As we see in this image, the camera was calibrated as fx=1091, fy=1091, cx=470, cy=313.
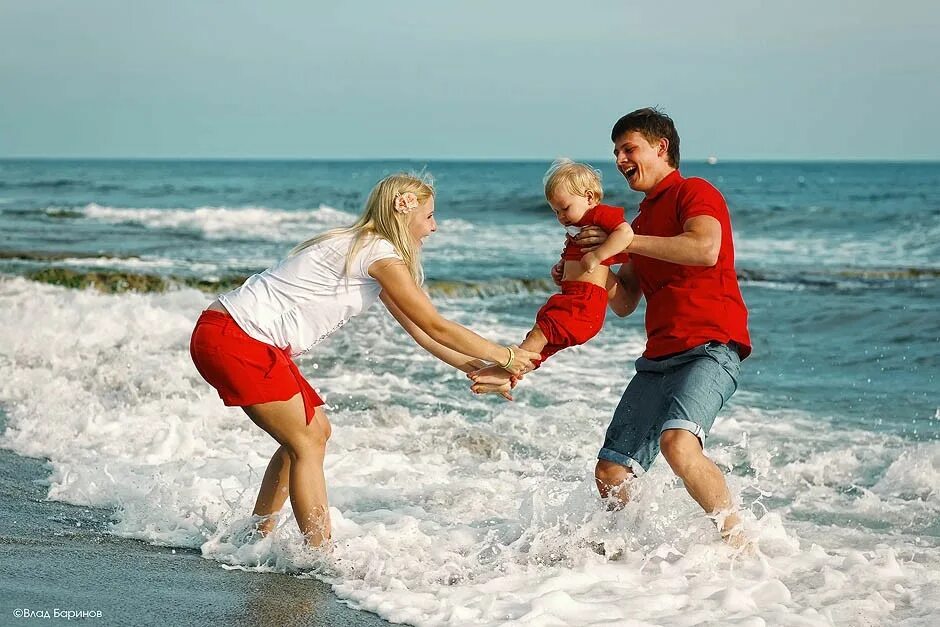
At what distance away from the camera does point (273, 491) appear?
A: 5207 millimetres

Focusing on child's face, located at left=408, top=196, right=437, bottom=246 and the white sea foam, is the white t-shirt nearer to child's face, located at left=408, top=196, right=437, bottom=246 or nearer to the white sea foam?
child's face, located at left=408, top=196, right=437, bottom=246

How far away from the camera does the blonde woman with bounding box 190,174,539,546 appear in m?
4.75

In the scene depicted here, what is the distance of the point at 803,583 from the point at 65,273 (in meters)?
15.0

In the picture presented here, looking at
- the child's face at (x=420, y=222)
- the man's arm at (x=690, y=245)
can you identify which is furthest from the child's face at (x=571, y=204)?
the child's face at (x=420, y=222)

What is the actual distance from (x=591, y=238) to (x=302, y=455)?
1.62m

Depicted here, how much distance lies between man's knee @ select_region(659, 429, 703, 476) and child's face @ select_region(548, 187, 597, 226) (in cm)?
107

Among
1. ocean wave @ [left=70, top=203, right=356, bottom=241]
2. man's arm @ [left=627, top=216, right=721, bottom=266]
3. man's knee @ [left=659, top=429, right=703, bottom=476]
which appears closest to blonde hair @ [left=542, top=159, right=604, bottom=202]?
man's arm @ [left=627, top=216, right=721, bottom=266]

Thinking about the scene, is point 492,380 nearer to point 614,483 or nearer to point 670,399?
point 614,483

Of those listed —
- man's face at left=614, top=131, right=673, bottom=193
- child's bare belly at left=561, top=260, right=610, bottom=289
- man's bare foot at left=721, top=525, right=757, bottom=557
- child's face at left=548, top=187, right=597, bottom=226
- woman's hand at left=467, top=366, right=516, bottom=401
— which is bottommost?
man's bare foot at left=721, top=525, right=757, bottom=557

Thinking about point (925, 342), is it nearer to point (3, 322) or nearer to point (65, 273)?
→ point (3, 322)

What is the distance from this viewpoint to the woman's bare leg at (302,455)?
4.82 m

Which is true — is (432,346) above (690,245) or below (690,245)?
below

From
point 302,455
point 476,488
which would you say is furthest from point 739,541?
point 476,488

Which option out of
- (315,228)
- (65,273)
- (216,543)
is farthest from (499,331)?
(315,228)
